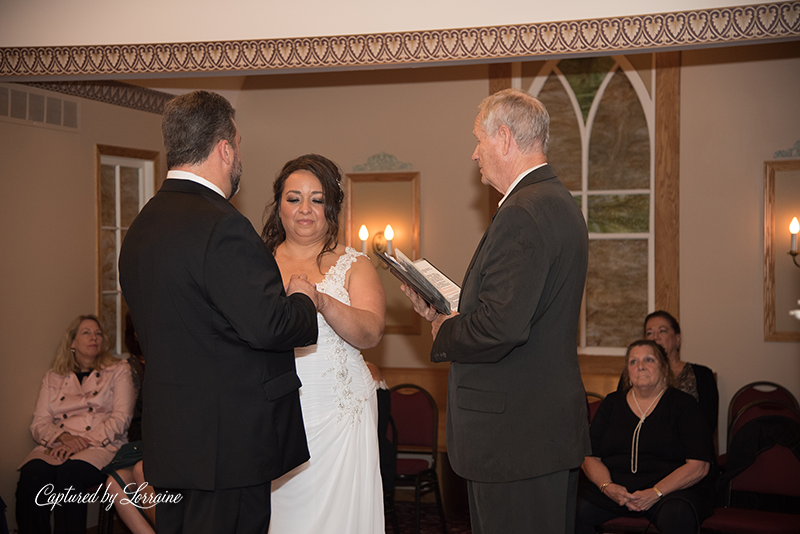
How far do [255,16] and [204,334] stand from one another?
7.71 feet

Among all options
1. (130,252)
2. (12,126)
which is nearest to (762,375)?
(130,252)

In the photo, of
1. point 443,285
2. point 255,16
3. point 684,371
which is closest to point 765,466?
point 684,371

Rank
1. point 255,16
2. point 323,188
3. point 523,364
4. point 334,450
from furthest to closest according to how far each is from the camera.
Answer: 1. point 255,16
2. point 323,188
3. point 334,450
4. point 523,364

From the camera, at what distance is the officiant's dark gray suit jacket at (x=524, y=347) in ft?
6.83

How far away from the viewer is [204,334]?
1938mm

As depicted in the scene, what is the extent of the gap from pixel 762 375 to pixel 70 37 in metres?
5.51

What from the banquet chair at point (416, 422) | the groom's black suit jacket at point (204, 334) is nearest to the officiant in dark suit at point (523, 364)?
the groom's black suit jacket at point (204, 334)

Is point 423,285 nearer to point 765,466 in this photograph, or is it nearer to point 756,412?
point 765,466

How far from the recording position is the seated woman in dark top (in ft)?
16.6

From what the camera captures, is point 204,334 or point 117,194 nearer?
point 204,334

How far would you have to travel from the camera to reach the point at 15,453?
16.0 ft

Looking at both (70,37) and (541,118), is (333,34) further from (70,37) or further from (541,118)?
(541,118)

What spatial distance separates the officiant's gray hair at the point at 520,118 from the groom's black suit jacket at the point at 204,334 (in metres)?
0.87

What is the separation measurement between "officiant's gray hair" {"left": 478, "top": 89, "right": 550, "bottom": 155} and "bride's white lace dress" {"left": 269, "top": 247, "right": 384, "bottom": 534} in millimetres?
949
